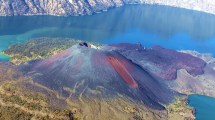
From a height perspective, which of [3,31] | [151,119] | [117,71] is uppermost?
[117,71]

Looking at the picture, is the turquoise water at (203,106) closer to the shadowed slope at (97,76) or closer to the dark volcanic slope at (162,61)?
the shadowed slope at (97,76)

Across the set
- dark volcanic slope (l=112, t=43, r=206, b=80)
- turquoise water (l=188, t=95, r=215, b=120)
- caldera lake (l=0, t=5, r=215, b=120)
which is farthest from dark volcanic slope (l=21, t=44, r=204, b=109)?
caldera lake (l=0, t=5, r=215, b=120)

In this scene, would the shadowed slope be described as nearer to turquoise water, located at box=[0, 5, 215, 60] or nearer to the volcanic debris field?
the volcanic debris field

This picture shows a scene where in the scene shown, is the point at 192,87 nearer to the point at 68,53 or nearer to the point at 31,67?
the point at 68,53

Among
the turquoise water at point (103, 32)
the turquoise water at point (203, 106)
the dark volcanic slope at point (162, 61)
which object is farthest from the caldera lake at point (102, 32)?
the turquoise water at point (203, 106)

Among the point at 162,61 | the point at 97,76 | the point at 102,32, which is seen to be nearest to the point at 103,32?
the point at 102,32

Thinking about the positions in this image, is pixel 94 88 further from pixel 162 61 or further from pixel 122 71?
pixel 162 61

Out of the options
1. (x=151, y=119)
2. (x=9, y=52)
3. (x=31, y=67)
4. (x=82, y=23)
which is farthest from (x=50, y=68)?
(x=82, y=23)
